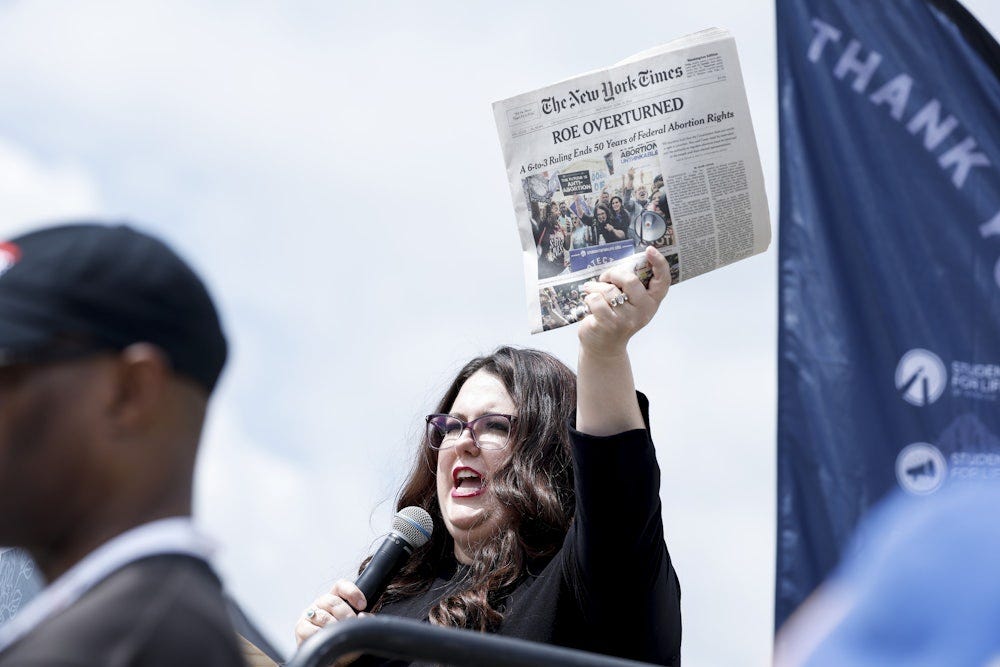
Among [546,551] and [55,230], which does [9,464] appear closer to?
[55,230]

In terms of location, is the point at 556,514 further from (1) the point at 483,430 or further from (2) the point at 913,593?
(2) the point at 913,593

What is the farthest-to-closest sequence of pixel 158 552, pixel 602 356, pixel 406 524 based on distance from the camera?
pixel 406 524
pixel 602 356
pixel 158 552

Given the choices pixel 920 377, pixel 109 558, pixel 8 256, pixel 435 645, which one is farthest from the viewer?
pixel 920 377

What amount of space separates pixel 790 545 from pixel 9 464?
1.59 m

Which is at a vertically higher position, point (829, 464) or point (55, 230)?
point (55, 230)

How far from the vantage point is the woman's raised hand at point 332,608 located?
3.04m

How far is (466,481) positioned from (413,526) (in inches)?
7.3

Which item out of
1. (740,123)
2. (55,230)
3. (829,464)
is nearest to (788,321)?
(829,464)

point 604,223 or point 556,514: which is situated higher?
point 604,223

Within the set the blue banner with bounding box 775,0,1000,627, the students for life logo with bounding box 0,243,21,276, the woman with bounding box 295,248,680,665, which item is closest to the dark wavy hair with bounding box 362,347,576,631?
the woman with bounding box 295,248,680,665

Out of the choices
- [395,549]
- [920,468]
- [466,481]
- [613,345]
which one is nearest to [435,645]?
[613,345]

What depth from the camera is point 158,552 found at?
4.90ft

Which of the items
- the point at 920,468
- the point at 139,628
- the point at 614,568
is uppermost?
the point at 139,628

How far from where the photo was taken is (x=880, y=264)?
2.91 metres
